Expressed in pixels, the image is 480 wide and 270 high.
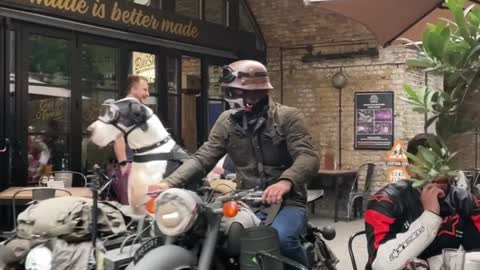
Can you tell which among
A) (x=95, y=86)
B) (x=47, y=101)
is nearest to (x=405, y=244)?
(x=47, y=101)

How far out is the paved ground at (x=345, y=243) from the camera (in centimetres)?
607

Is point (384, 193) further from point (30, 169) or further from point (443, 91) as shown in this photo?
point (30, 169)

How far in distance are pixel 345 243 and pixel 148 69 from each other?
372cm

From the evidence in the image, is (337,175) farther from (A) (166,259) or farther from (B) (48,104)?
(A) (166,259)

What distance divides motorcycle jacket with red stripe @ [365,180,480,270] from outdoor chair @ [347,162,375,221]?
242 inches

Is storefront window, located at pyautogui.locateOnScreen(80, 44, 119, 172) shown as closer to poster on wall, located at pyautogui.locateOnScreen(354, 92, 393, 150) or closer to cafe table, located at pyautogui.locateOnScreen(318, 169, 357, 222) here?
cafe table, located at pyautogui.locateOnScreen(318, 169, 357, 222)

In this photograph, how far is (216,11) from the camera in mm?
10008

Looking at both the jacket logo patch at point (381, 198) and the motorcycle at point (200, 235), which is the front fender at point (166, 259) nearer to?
the motorcycle at point (200, 235)

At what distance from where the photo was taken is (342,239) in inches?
295

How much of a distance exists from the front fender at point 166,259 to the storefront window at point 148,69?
20.2 feet

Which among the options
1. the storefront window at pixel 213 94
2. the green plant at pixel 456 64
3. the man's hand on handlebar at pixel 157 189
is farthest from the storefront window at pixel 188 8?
the green plant at pixel 456 64

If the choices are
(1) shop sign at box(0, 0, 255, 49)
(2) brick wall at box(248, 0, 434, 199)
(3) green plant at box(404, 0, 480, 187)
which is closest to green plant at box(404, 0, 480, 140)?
(3) green plant at box(404, 0, 480, 187)

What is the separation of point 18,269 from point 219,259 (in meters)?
1.01

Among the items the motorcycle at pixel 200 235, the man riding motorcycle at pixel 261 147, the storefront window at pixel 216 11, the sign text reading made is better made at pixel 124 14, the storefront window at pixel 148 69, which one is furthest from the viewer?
the storefront window at pixel 216 11
